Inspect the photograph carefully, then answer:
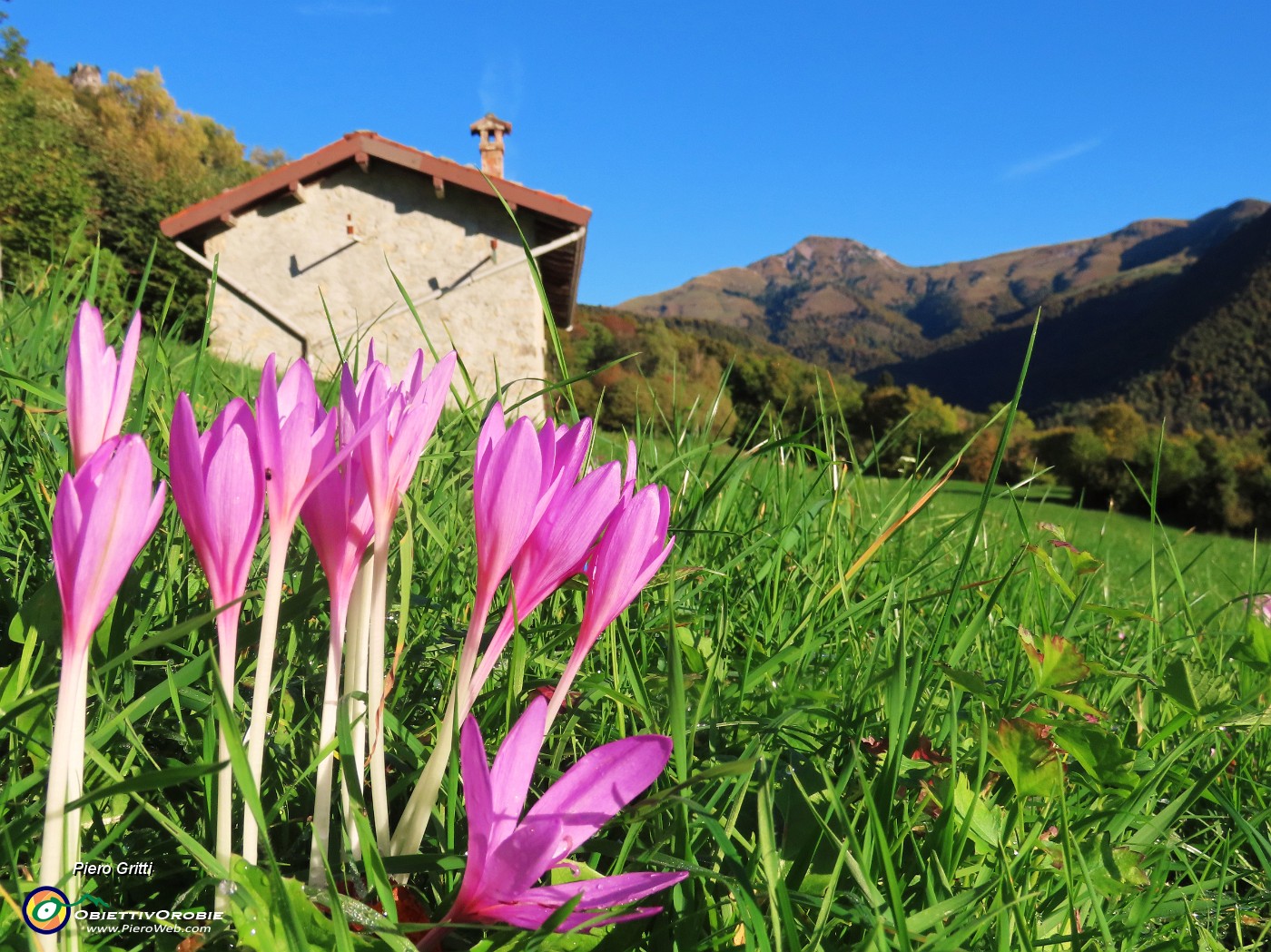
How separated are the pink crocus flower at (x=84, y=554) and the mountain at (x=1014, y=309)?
250ft

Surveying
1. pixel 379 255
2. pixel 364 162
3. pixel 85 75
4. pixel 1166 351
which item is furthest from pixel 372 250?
pixel 1166 351

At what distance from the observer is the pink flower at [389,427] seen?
0.51 m

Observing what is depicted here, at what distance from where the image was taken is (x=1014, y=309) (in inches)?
5768

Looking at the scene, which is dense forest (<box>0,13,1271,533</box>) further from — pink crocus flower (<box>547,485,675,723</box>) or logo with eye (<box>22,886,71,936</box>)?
logo with eye (<box>22,886,71,936</box>)

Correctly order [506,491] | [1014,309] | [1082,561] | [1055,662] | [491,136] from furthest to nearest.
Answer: [1014,309], [491,136], [1082,561], [1055,662], [506,491]

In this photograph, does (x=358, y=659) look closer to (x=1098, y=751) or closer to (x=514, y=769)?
(x=514, y=769)


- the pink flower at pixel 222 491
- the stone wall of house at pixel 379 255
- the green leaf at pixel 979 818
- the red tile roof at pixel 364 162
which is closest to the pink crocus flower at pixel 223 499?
the pink flower at pixel 222 491

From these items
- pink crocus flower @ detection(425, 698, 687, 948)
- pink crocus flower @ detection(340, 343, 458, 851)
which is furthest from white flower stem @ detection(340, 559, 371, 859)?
pink crocus flower @ detection(425, 698, 687, 948)

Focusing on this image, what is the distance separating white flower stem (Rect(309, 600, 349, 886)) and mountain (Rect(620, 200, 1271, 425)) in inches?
2991

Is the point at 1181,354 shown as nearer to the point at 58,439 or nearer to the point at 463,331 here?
the point at 463,331

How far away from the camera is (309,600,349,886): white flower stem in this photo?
0.51 meters

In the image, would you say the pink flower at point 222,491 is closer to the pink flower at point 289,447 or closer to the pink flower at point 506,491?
the pink flower at point 289,447

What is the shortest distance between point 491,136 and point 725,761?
14653 millimetres

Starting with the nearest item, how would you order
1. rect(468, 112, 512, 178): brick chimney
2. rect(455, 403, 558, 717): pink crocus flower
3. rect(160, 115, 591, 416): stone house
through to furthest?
1. rect(455, 403, 558, 717): pink crocus flower
2. rect(160, 115, 591, 416): stone house
3. rect(468, 112, 512, 178): brick chimney
